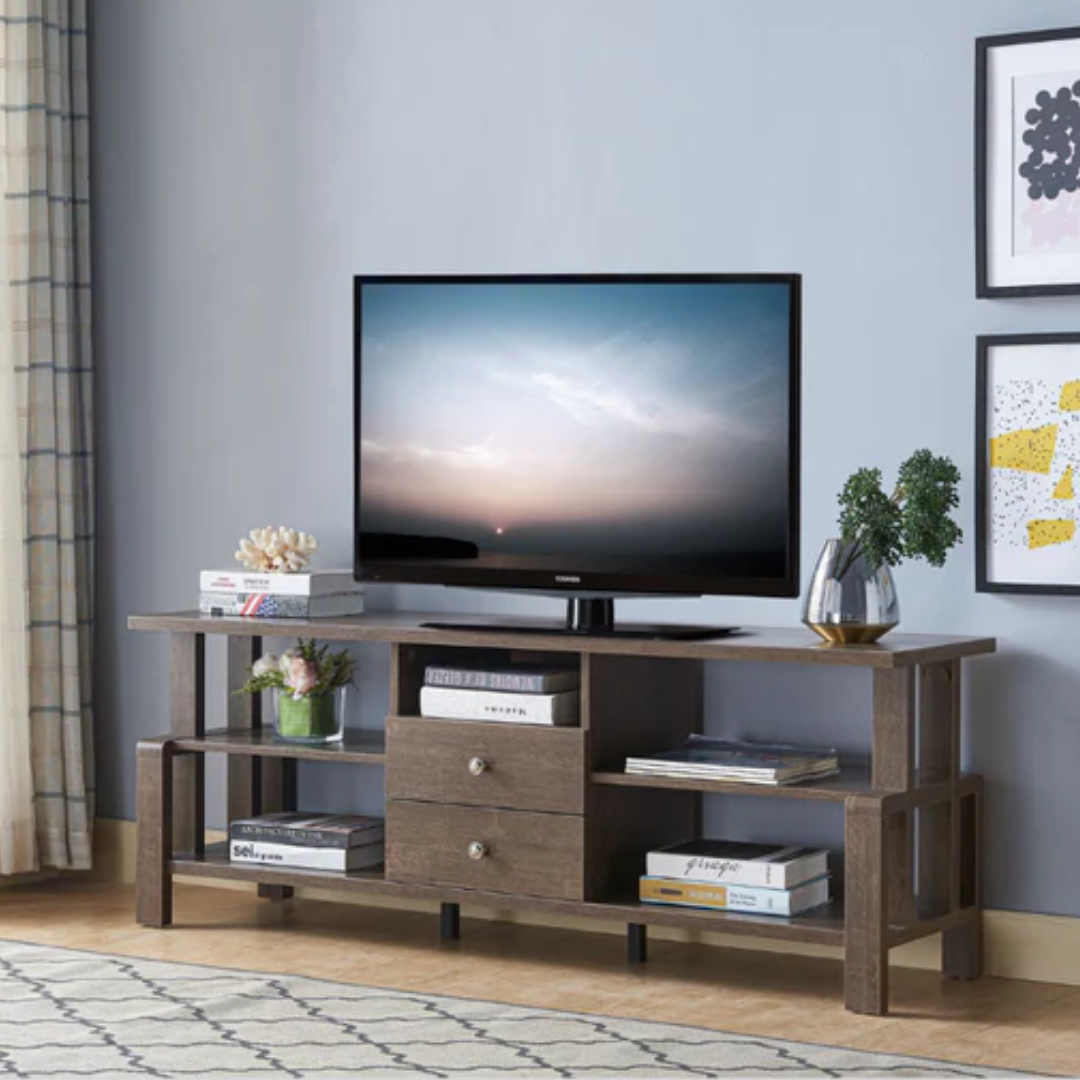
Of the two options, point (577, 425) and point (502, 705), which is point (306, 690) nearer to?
point (502, 705)

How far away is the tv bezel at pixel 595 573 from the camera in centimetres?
380

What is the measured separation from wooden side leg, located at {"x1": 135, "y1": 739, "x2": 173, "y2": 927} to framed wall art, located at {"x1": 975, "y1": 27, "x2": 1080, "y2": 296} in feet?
6.08

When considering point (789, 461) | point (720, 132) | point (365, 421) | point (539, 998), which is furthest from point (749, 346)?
point (539, 998)

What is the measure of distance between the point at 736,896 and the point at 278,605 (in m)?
1.13

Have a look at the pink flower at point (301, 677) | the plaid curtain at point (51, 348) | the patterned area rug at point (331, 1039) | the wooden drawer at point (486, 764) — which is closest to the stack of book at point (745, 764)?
Answer: the wooden drawer at point (486, 764)

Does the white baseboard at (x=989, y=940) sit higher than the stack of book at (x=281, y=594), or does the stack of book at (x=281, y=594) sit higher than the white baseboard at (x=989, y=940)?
the stack of book at (x=281, y=594)

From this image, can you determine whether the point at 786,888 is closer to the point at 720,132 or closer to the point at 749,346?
the point at 749,346

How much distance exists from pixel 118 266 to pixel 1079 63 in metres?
2.23

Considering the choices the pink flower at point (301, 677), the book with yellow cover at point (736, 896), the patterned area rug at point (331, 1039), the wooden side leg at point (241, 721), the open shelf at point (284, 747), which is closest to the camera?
the patterned area rug at point (331, 1039)

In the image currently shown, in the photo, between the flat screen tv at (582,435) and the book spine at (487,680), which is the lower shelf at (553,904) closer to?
the book spine at (487,680)

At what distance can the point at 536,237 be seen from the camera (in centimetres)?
439

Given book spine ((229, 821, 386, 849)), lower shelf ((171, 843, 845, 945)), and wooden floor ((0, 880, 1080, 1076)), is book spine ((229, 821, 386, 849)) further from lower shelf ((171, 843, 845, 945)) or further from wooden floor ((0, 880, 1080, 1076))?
wooden floor ((0, 880, 1080, 1076))

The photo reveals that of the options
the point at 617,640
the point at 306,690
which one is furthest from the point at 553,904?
the point at 306,690

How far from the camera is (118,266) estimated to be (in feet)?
16.1
